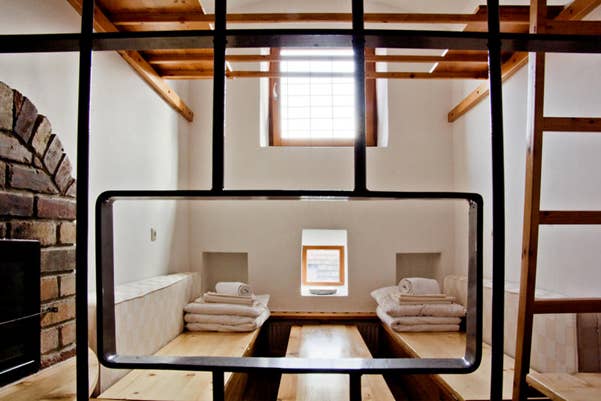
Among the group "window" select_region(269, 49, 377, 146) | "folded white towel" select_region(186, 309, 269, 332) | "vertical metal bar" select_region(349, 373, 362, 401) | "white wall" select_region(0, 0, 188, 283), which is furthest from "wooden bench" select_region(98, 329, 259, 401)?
"window" select_region(269, 49, 377, 146)

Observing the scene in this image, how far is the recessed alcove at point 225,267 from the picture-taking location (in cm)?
376

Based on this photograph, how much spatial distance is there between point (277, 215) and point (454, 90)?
180cm

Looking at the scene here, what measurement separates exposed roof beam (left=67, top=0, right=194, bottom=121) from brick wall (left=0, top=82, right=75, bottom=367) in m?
0.67

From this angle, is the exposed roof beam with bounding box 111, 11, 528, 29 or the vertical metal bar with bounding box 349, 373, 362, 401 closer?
the vertical metal bar with bounding box 349, 373, 362, 401

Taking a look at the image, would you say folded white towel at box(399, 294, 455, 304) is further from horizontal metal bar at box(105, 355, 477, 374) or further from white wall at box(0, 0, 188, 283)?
horizontal metal bar at box(105, 355, 477, 374)

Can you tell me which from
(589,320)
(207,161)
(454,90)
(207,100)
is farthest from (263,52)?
(589,320)

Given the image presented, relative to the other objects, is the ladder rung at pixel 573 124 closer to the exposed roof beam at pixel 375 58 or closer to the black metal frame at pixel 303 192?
the black metal frame at pixel 303 192

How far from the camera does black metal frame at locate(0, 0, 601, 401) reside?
0.58 meters

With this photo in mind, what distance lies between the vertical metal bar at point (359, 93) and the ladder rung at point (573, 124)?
1006mm

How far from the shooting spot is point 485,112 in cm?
301

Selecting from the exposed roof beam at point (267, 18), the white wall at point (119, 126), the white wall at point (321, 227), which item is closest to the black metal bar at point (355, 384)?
the white wall at point (119, 126)

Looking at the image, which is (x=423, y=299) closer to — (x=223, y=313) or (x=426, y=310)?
(x=426, y=310)

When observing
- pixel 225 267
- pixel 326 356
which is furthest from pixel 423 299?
pixel 225 267

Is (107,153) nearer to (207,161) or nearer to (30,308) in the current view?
(30,308)
